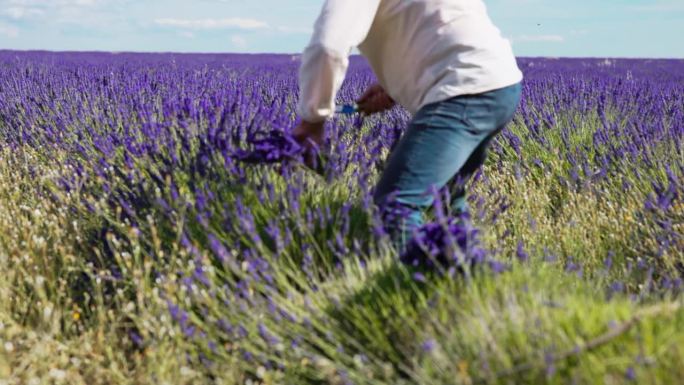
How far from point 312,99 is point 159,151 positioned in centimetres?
99

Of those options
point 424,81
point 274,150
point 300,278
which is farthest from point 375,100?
point 300,278

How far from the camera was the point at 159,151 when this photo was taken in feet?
10.2

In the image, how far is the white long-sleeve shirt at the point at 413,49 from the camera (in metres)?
2.26

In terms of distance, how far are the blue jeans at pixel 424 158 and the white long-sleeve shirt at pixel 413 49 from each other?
50mm

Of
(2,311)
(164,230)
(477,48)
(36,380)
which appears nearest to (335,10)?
(477,48)

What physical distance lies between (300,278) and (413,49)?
31.8 inches

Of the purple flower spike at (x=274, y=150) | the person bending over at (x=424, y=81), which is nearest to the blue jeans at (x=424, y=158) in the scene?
the person bending over at (x=424, y=81)

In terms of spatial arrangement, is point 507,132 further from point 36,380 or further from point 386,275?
point 36,380

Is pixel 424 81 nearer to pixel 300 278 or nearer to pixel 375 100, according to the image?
pixel 375 100

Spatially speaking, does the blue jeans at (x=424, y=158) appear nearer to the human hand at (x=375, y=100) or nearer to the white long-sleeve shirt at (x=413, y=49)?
the white long-sleeve shirt at (x=413, y=49)

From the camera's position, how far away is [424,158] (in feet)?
7.76

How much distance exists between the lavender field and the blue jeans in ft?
0.24

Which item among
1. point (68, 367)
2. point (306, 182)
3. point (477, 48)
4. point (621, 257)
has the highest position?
point (477, 48)

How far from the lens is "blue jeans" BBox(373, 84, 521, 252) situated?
237 cm
